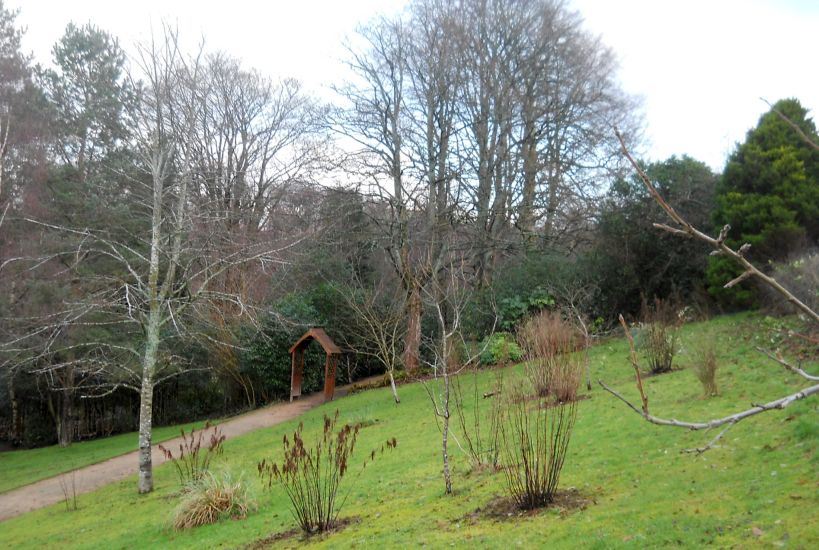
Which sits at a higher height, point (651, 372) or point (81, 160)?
point (81, 160)

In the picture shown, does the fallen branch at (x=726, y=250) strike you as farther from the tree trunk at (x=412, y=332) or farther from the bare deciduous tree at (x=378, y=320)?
the tree trunk at (x=412, y=332)

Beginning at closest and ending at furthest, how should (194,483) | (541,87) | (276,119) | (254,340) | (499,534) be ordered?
(499,534)
(194,483)
(254,340)
(541,87)
(276,119)

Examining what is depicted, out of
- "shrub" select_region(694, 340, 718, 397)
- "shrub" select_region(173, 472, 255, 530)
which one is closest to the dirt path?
"shrub" select_region(173, 472, 255, 530)

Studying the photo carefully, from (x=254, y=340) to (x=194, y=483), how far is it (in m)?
13.5

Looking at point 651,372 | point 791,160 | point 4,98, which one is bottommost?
point 651,372

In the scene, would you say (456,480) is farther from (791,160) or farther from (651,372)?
(791,160)

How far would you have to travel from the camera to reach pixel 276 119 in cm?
3091

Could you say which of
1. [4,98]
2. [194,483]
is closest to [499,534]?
[194,483]

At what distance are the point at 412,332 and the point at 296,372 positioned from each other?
4031 millimetres

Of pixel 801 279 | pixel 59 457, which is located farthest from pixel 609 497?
pixel 59 457

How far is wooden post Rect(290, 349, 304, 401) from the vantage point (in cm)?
2236

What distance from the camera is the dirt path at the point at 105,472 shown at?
1333 centimetres

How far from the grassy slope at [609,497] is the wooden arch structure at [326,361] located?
8427 millimetres

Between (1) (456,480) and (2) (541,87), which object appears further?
(2) (541,87)
